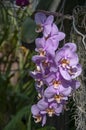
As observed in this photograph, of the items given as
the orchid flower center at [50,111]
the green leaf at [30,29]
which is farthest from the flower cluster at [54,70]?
the green leaf at [30,29]

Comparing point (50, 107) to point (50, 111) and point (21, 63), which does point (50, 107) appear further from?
point (21, 63)

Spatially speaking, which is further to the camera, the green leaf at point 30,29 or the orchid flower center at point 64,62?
the green leaf at point 30,29

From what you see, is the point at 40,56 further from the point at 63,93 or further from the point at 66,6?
the point at 66,6

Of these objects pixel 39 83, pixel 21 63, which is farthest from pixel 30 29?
pixel 21 63

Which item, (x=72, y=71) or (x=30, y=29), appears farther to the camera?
(x=30, y=29)

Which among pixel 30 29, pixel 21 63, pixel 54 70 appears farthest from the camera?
pixel 21 63

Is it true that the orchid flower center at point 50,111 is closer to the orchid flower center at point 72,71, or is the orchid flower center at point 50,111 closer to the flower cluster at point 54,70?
the flower cluster at point 54,70

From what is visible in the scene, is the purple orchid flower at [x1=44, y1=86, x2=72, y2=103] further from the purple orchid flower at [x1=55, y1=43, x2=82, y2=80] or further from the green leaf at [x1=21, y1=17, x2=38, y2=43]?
the green leaf at [x1=21, y1=17, x2=38, y2=43]

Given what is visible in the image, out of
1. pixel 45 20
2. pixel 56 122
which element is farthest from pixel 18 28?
pixel 45 20

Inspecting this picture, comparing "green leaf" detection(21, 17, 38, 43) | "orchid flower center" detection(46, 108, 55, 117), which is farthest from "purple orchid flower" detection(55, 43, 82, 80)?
"green leaf" detection(21, 17, 38, 43)
